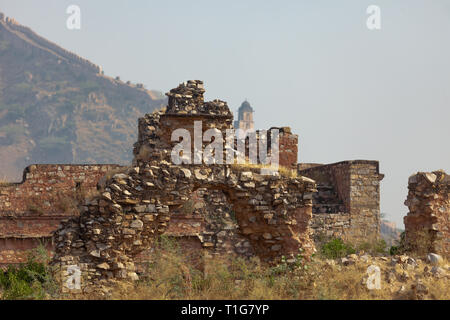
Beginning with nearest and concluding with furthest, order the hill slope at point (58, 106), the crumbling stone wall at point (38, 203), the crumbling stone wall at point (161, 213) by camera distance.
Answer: the crumbling stone wall at point (161, 213) < the crumbling stone wall at point (38, 203) < the hill slope at point (58, 106)

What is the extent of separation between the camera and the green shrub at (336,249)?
14250mm

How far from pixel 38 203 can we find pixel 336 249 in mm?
8767

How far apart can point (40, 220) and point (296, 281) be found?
940cm

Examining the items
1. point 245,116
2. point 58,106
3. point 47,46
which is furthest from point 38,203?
point 47,46

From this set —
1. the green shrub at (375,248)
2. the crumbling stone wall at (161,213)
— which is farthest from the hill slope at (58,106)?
the crumbling stone wall at (161,213)

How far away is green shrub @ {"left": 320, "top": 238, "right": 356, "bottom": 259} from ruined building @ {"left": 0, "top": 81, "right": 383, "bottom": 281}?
2.40 feet

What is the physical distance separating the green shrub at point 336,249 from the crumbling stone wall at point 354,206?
1.27 m

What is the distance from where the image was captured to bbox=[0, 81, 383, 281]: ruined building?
8711 millimetres

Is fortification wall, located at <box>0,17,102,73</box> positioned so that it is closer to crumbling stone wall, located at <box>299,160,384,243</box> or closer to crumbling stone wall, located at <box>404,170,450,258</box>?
crumbling stone wall, located at <box>299,160,384,243</box>

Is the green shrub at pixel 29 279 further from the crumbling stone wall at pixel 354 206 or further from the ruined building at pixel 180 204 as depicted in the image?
the crumbling stone wall at pixel 354 206

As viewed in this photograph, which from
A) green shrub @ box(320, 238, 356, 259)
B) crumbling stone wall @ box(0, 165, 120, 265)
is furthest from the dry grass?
crumbling stone wall @ box(0, 165, 120, 265)

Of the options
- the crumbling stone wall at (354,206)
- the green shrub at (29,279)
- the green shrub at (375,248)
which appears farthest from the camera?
the crumbling stone wall at (354,206)

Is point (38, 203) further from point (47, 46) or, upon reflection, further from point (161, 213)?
point (47, 46)
